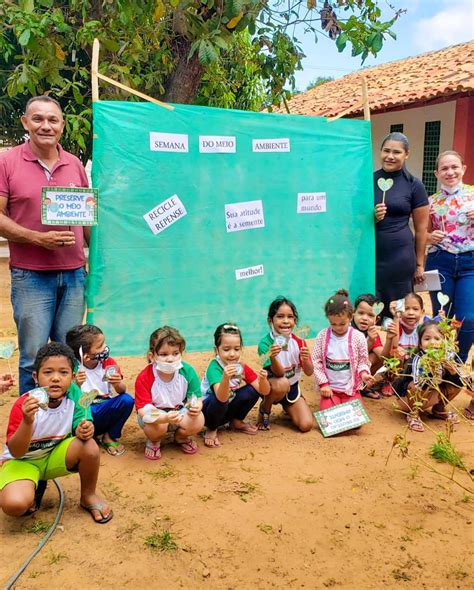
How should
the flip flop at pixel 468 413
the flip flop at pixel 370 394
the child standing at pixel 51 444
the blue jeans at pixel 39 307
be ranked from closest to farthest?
the child standing at pixel 51 444 < the blue jeans at pixel 39 307 < the flip flop at pixel 468 413 < the flip flop at pixel 370 394

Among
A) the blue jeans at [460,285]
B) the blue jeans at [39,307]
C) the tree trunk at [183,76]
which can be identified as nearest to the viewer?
the blue jeans at [39,307]

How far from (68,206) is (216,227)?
1321 millimetres

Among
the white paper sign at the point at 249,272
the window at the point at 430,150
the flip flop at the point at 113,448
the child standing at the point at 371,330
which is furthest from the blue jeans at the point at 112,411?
the window at the point at 430,150

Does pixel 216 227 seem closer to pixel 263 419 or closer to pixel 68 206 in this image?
pixel 68 206

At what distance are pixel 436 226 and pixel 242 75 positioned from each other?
3.98 m

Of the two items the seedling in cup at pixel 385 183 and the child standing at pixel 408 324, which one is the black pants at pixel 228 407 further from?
the seedling in cup at pixel 385 183

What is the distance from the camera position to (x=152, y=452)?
327 centimetres

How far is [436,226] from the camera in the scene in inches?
162

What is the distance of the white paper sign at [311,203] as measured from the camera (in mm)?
4426

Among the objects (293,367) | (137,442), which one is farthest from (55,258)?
(293,367)

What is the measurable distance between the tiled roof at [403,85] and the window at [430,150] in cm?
104

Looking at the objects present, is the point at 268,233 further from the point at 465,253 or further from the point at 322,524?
the point at 322,524

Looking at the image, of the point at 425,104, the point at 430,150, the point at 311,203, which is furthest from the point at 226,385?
the point at 430,150

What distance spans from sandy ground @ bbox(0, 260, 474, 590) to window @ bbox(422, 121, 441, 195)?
33.6ft
